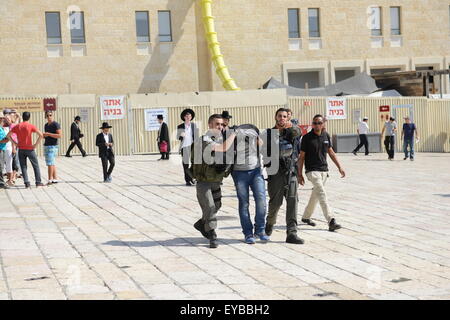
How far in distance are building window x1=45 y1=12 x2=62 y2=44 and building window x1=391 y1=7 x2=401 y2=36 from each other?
62.3 feet

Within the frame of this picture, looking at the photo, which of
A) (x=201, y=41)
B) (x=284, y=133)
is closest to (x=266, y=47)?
(x=201, y=41)

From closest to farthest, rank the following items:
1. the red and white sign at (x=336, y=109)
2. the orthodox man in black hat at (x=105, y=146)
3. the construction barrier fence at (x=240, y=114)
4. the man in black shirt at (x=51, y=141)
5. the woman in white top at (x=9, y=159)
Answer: the man in black shirt at (x=51, y=141), the woman in white top at (x=9, y=159), the orthodox man in black hat at (x=105, y=146), the construction barrier fence at (x=240, y=114), the red and white sign at (x=336, y=109)

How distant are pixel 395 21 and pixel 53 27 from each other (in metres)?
19.5

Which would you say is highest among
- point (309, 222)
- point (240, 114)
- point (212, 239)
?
point (240, 114)

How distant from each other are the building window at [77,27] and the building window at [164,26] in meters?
4.15

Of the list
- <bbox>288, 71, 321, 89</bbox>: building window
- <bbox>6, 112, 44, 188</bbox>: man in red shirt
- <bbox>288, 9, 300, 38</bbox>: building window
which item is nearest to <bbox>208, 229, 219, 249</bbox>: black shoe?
<bbox>6, 112, 44, 188</bbox>: man in red shirt

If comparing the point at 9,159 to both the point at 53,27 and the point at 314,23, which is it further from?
the point at 314,23

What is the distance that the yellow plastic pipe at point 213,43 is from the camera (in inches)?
1606

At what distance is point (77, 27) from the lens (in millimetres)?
40906

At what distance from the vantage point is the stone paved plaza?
7.82 meters

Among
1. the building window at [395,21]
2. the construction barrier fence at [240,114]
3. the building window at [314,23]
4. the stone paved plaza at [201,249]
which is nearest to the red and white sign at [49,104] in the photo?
the construction barrier fence at [240,114]

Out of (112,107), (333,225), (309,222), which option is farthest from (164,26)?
(333,225)

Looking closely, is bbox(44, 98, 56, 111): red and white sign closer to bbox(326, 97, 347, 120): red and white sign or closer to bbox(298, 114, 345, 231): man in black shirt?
bbox(326, 97, 347, 120): red and white sign

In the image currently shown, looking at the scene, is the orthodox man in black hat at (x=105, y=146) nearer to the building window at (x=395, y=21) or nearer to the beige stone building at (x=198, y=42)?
the beige stone building at (x=198, y=42)
